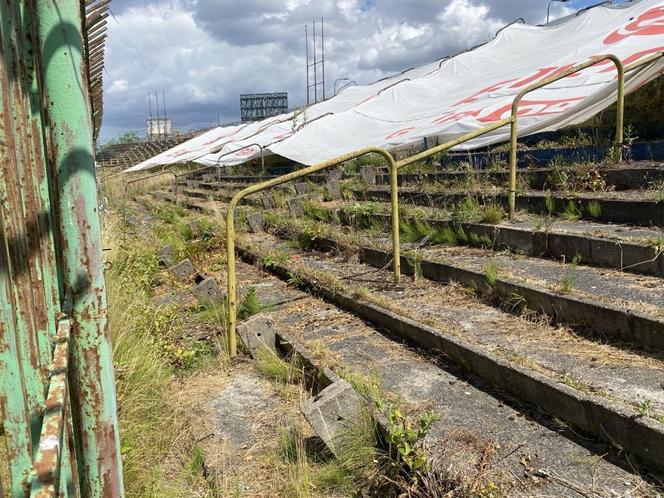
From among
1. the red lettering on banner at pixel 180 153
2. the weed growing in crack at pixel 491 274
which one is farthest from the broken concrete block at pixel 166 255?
the red lettering on banner at pixel 180 153

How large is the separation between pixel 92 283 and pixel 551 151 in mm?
6519

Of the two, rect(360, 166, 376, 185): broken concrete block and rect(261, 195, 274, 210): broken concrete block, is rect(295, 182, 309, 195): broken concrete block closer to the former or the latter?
rect(261, 195, 274, 210): broken concrete block

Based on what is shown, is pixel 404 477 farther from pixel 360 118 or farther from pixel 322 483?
pixel 360 118

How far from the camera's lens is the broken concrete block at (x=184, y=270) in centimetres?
652

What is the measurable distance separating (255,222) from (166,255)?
6.08 feet

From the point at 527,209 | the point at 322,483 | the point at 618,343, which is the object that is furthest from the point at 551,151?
the point at 322,483

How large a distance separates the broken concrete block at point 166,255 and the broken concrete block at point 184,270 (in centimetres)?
58

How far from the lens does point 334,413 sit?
2.62 m

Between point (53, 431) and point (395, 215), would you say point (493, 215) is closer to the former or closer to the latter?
point (395, 215)

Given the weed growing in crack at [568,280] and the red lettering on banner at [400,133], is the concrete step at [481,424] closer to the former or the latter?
the weed growing in crack at [568,280]

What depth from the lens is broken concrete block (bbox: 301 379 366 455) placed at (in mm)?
2576

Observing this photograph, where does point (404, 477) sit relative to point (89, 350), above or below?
below

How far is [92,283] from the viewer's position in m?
1.32

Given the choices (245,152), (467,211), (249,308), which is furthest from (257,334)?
(245,152)
